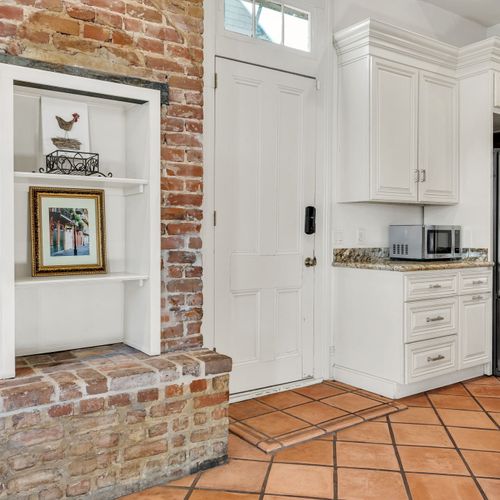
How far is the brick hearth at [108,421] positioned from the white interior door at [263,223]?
0.92m

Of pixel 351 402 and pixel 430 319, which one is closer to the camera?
pixel 351 402

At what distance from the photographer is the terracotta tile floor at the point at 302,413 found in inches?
109

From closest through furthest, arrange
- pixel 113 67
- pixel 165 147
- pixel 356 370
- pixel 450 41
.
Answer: pixel 113 67
pixel 165 147
pixel 356 370
pixel 450 41

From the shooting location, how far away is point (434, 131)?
391 centimetres

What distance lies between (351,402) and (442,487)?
1.08 metres

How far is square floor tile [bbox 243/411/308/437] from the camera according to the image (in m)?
2.82

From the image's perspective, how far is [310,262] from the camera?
367 cm

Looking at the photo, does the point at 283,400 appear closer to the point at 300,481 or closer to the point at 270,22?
the point at 300,481

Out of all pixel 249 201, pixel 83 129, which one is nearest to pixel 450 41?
pixel 249 201

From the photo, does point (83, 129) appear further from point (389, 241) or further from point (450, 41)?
point (450, 41)

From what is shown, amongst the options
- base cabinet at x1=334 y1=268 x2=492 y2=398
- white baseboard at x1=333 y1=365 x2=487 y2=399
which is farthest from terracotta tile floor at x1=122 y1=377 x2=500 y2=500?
base cabinet at x1=334 y1=268 x2=492 y2=398

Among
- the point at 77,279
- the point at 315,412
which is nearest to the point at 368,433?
the point at 315,412

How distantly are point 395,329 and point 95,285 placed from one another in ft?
6.17

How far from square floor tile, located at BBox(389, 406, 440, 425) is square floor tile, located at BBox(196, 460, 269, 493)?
3.25 ft
